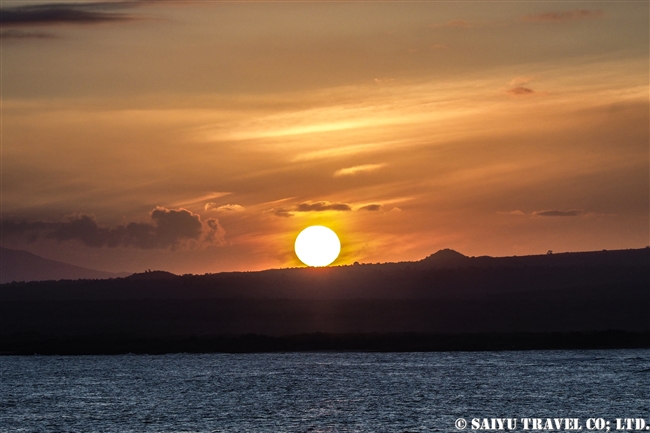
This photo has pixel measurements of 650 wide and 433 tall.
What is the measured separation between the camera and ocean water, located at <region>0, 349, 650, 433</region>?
217ft

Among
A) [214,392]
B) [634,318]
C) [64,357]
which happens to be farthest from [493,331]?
[214,392]

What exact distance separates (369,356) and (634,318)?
76.0 m

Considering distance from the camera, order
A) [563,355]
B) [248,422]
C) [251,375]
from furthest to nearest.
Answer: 1. [563,355]
2. [251,375]
3. [248,422]

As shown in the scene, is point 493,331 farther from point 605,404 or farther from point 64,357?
point 605,404

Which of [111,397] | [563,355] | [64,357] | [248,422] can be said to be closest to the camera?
[248,422]

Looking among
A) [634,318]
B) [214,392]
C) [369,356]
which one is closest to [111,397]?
[214,392]

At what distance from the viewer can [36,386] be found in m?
98.1

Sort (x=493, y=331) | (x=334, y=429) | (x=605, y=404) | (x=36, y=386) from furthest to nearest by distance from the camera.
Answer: (x=493, y=331) < (x=36, y=386) < (x=605, y=404) < (x=334, y=429)

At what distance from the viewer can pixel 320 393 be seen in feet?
282

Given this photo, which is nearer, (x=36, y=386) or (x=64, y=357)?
(x=36, y=386)

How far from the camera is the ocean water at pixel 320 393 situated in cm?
6619

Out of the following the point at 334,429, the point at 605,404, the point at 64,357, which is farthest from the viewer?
the point at 64,357

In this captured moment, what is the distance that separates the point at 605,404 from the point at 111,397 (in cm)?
4323

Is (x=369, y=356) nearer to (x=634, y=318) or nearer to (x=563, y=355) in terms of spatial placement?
(x=563, y=355)
